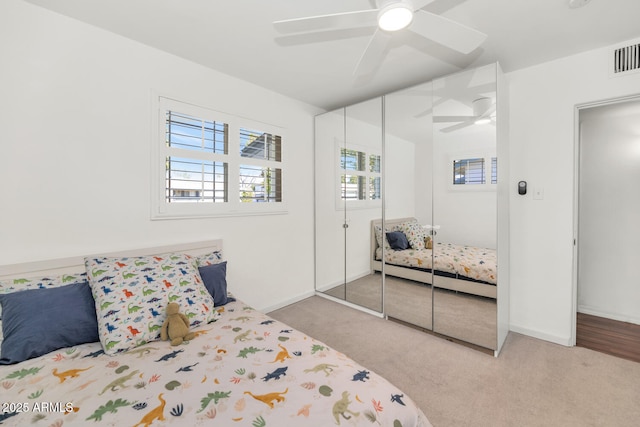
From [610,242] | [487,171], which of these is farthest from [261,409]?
[610,242]

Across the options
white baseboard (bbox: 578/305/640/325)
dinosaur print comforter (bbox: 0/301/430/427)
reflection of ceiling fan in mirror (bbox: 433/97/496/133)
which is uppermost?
reflection of ceiling fan in mirror (bbox: 433/97/496/133)

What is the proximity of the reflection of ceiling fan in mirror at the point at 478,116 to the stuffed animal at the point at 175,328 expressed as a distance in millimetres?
2574

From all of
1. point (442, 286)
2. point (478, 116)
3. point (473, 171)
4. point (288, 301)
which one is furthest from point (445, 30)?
point (288, 301)

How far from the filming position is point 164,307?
5.44 feet

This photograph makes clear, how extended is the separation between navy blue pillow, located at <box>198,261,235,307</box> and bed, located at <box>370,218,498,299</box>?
172 centimetres

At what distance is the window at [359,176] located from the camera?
10.1 ft

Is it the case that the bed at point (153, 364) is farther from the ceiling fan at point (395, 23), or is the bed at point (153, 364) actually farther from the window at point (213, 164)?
the ceiling fan at point (395, 23)

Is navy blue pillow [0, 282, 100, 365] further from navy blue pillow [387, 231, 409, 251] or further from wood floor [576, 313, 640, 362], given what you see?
wood floor [576, 313, 640, 362]

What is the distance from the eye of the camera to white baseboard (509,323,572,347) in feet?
7.84

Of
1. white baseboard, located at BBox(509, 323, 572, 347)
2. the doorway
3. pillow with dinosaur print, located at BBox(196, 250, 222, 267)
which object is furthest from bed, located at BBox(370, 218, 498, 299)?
pillow with dinosaur print, located at BBox(196, 250, 222, 267)

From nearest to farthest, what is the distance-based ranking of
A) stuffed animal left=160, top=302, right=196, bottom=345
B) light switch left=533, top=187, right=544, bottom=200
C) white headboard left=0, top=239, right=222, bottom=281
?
stuffed animal left=160, top=302, right=196, bottom=345 → white headboard left=0, top=239, right=222, bottom=281 → light switch left=533, top=187, right=544, bottom=200

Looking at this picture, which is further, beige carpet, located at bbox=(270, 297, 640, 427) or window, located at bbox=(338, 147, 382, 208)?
window, located at bbox=(338, 147, 382, 208)

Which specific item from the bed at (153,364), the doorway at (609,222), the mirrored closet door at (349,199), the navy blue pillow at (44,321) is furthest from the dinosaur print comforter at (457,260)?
the navy blue pillow at (44,321)

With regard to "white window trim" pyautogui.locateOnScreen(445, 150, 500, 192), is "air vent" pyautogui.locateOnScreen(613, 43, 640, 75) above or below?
above
